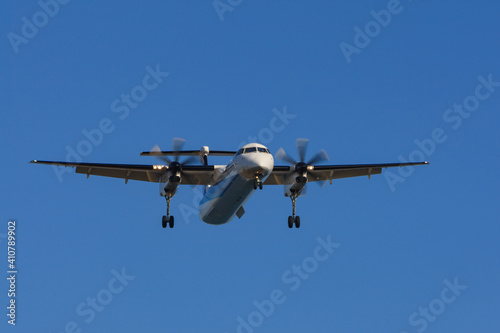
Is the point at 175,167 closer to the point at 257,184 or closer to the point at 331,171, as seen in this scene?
the point at 257,184

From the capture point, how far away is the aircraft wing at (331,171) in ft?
105

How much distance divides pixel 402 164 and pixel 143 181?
13.3 metres

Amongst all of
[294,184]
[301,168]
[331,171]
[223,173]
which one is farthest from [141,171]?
[331,171]

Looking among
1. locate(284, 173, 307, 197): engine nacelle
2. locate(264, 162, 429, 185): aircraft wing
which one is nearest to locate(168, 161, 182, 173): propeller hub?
locate(264, 162, 429, 185): aircraft wing

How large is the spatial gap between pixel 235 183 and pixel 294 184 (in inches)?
178

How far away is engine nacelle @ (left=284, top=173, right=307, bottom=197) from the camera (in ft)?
103

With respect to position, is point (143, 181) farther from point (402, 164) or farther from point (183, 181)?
point (402, 164)

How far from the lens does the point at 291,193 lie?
32375 millimetres

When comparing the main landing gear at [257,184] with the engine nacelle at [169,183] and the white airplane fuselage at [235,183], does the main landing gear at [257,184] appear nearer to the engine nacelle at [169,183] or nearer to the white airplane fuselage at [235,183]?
the white airplane fuselage at [235,183]

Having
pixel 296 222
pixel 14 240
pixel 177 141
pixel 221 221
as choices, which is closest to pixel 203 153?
pixel 177 141

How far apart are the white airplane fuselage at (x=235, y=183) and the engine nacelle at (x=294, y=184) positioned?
116 inches

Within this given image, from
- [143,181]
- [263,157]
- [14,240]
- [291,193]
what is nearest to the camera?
[263,157]

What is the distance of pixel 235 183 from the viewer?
92.5ft

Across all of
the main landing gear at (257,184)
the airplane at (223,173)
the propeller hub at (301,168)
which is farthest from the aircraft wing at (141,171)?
the main landing gear at (257,184)
